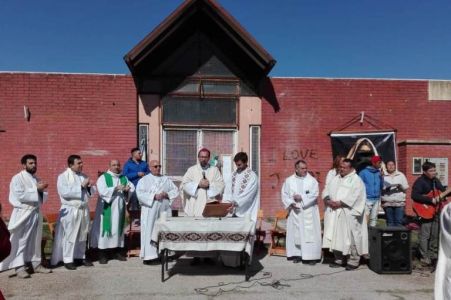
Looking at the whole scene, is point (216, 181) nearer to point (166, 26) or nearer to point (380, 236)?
point (380, 236)

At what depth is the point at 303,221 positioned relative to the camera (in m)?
8.12

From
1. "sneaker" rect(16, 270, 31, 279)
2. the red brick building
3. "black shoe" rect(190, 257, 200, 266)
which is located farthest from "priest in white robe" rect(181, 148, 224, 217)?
the red brick building

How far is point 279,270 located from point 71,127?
7121mm

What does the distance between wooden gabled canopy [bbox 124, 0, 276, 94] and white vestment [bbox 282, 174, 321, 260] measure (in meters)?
4.25

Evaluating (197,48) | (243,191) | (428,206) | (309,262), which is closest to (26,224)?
(243,191)

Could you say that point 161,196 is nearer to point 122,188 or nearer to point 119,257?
point 122,188

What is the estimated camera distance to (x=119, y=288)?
21.1 feet

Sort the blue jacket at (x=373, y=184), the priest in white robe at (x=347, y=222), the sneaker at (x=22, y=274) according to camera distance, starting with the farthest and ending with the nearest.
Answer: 1. the blue jacket at (x=373, y=184)
2. the priest in white robe at (x=347, y=222)
3. the sneaker at (x=22, y=274)

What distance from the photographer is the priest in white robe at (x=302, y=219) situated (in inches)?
315

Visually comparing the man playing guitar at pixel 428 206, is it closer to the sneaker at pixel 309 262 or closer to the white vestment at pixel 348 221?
the white vestment at pixel 348 221

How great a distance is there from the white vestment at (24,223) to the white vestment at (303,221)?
13.9 feet

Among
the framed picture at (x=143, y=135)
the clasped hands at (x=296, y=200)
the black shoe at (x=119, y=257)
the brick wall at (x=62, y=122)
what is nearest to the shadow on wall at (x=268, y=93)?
the framed picture at (x=143, y=135)

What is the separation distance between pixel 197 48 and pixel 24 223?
692 centimetres

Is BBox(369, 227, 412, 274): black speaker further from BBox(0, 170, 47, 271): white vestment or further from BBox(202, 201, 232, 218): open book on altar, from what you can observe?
BBox(0, 170, 47, 271): white vestment
